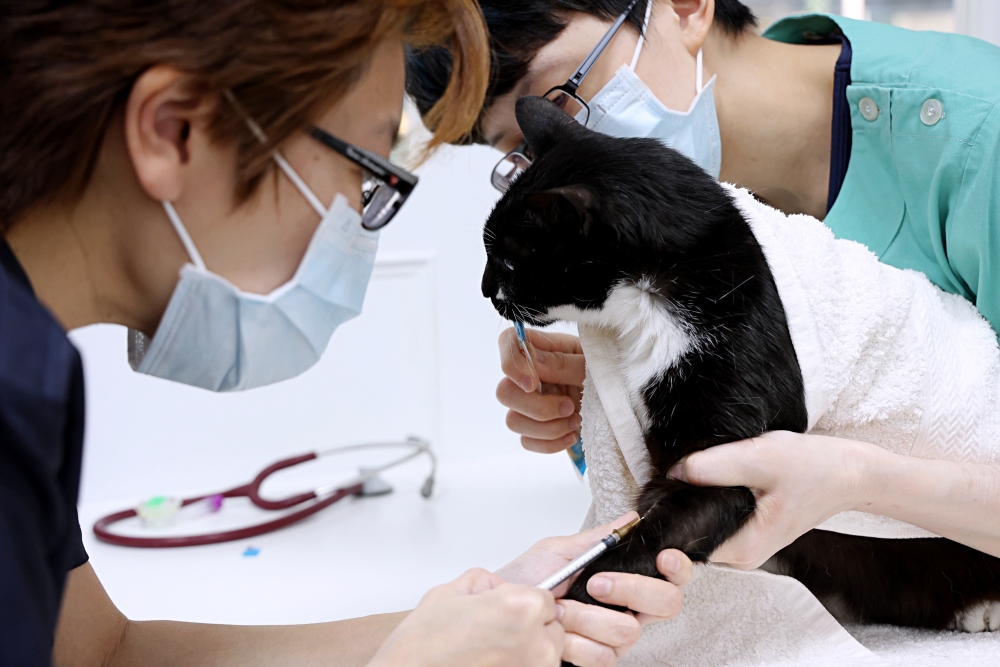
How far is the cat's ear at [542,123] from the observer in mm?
889

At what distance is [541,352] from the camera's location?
1.05 meters

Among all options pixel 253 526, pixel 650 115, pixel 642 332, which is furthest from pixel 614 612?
pixel 253 526

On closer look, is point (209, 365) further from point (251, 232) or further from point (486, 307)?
point (486, 307)

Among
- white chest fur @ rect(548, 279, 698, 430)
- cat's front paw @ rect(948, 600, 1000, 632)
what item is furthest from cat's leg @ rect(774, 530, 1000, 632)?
white chest fur @ rect(548, 279, 698, 430)

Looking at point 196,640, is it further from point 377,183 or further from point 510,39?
point 510,39

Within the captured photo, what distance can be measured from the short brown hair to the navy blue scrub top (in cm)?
10

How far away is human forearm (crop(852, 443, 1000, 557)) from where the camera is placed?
75cm

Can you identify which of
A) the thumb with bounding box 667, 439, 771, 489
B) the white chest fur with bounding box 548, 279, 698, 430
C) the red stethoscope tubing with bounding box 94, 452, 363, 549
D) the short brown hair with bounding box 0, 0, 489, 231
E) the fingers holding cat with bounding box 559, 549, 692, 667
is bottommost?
the red stethoscope tubing with bounding box 94, 452, 363, 549

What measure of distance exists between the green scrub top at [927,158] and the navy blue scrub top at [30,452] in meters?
0.92

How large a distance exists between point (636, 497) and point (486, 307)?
1021mm

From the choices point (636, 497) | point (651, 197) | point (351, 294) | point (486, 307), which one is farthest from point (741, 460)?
point (486, 307)

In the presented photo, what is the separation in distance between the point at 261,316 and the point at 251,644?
354 millimetres

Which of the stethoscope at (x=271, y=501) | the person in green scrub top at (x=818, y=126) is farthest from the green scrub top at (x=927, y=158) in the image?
the stethoscope at (x=271, y=501)

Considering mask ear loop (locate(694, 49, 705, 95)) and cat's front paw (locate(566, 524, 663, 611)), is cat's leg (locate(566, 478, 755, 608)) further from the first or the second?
mask ear loop (locate(694, 49, 705, 95))
